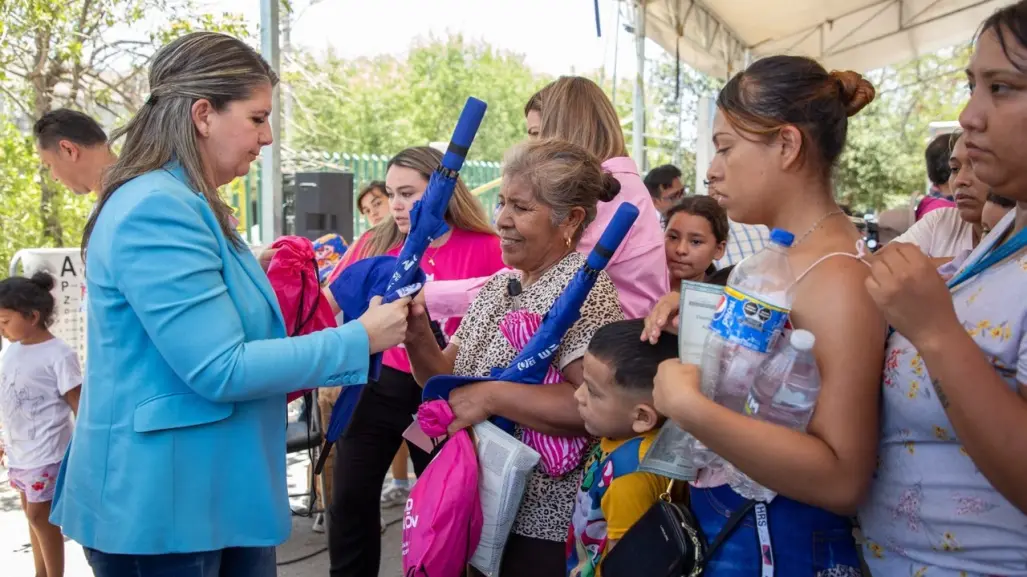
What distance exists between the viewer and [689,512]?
1646 mm

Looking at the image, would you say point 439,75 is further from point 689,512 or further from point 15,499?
point 689,512

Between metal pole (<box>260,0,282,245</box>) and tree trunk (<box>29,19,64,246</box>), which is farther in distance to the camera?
tree trunk (<box>29,19,64,246</box>)

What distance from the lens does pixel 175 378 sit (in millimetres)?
1840

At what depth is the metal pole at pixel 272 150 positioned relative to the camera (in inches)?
217

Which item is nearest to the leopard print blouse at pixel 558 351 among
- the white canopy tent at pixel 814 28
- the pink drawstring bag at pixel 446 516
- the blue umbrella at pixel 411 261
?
the pink drawstring bag at pixel 446 516

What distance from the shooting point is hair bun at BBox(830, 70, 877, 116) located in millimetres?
1615

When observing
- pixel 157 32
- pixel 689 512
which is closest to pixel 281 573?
pixel 689 512

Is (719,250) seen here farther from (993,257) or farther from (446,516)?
(993,257)

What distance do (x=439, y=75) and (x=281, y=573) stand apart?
97.3 feet

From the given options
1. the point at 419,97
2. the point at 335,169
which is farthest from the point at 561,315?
the point at 419,97

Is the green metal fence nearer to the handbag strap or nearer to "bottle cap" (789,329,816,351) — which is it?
the handbag strap

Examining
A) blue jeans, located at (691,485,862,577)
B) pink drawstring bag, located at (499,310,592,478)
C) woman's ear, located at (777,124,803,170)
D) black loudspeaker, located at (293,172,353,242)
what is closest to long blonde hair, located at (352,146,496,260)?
pink drawstring bag, located at (499,310,592,478)

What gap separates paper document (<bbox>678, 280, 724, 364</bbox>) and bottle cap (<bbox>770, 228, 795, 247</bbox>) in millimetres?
146

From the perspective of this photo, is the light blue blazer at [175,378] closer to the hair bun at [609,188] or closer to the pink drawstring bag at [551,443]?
the pink drawstring bag at [551,443]
